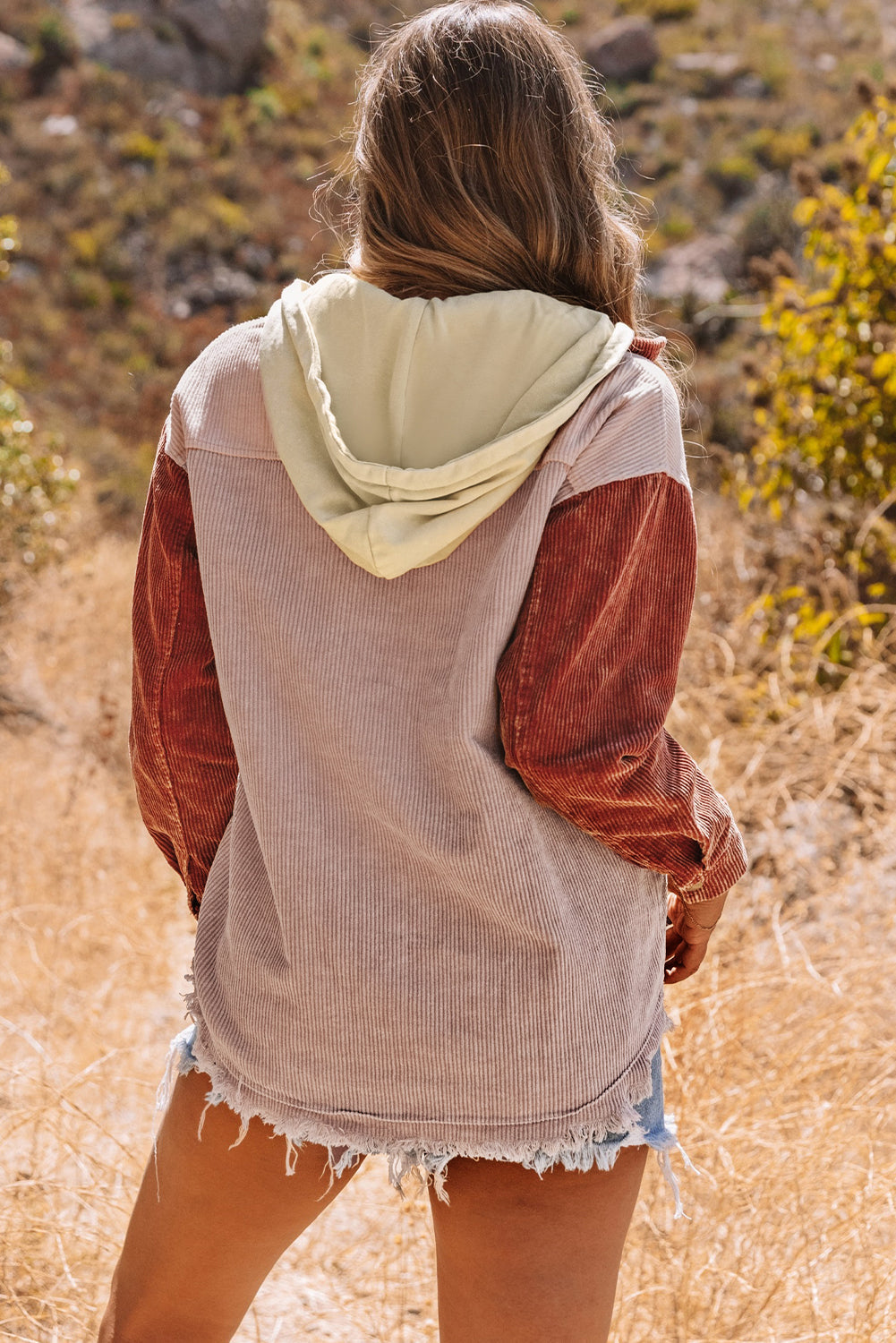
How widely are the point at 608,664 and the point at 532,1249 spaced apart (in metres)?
0.48

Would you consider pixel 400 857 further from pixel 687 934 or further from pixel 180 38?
pixel 180 38

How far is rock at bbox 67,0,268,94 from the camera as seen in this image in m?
17.6

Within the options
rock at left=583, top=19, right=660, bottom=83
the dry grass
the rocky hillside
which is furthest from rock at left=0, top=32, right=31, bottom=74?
the dry grass

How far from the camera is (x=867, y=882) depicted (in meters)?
2.44

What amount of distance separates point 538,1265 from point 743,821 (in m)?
2.23

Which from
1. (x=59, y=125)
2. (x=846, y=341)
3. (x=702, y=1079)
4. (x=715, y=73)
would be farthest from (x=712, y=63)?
(x=702, y=1079)

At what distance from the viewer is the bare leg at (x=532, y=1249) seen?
89cm

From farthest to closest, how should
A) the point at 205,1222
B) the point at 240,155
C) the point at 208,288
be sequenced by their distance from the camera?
the point at 240,155, the point at 208,288, the point at 205,1222

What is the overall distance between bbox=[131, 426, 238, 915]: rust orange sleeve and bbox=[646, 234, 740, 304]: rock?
1434 centimetres

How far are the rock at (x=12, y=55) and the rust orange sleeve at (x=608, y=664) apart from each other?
19.3m

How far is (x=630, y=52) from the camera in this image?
20.2m

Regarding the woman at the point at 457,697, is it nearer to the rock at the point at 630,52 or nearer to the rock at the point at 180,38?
the rock at the point at 180,38

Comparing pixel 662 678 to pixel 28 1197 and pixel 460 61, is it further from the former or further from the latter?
pixel 28 1197

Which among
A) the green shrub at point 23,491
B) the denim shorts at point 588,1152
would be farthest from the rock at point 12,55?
the denim shorts at point 588,1152
